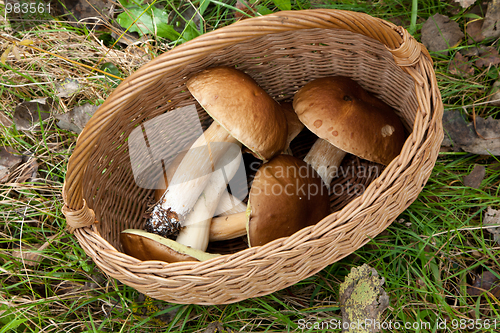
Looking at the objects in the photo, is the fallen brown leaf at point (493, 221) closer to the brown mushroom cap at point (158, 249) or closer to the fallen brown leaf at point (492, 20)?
the fallen brown leaf at point (492, 20)

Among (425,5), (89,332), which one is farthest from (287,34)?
(89,332)

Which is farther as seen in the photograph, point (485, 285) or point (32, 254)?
point (32, 254)

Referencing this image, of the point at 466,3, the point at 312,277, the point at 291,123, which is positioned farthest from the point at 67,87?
the point at 466,3

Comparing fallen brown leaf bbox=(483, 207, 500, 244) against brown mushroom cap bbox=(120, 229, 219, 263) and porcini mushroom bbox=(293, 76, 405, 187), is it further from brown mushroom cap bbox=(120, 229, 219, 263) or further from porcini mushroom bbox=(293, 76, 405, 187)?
brown mushroom cap bbox=(120, 229, 219, 263)

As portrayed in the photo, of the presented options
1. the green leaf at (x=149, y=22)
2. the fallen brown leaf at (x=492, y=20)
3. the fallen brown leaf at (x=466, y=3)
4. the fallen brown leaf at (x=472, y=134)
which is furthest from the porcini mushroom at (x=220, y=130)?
the fallen brown leaf at (x=492, y=20)

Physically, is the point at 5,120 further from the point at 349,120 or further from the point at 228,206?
the point at 349,120
